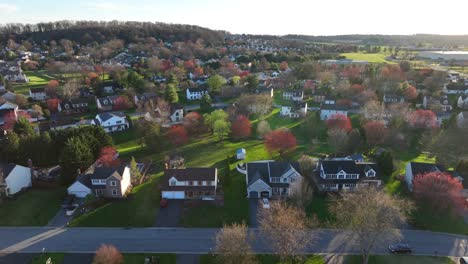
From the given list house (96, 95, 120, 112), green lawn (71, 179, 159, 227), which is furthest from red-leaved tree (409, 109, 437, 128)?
house (96, 95, 120, 112)

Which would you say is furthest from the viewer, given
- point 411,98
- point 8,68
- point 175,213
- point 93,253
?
point 8,68

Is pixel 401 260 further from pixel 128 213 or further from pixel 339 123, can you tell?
pixel 339 123

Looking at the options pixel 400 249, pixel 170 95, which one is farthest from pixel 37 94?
pixel 400 249

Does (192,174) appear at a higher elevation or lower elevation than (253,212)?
higher

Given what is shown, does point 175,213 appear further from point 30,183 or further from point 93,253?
point 30,183

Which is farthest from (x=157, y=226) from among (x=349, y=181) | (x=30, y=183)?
(x=349, y=181)

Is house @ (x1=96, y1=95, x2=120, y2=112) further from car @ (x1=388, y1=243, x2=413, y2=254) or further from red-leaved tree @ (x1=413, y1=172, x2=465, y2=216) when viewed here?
car @ (x1=388, y1=243, x2=413, y2=254)

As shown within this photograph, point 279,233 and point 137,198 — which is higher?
point 279,233
